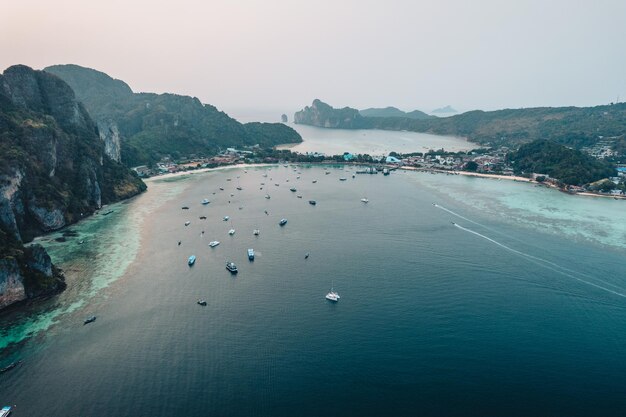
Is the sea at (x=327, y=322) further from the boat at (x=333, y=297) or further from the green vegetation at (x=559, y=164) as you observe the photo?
the green vegetation at (x=559, y=164)

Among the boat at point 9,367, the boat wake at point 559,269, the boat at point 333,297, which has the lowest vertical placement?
the boat wake at point 559,269

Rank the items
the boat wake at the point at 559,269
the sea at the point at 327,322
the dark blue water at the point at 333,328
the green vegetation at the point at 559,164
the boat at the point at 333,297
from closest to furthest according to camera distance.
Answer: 1. the dark blue water at the point at 333,328
2. the sea at the point at 327,322
3. the boat at the point at 333,297
4. the boat wake at the point at 559,269
5. the green vegetation at the point at 559,164

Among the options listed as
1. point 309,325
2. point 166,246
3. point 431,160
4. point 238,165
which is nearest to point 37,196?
point 166,246

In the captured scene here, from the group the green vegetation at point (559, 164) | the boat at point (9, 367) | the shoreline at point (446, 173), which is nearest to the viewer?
the boat at point (9, 367)

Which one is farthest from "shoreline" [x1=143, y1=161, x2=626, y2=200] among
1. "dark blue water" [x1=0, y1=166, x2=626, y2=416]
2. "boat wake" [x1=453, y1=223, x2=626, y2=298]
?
"boat wake" [x1=453, y1=223, x2=626, y2=298]

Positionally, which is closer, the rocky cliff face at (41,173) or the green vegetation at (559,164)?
the rocky cliff face at (41,173)

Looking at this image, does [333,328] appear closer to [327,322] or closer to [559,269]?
[327,322]

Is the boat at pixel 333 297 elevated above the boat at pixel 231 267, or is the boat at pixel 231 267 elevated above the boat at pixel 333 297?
the boat at pixel 231 267

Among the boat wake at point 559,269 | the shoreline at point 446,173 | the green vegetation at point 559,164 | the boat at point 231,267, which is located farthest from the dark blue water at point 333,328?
the green vegetation at point 559,164

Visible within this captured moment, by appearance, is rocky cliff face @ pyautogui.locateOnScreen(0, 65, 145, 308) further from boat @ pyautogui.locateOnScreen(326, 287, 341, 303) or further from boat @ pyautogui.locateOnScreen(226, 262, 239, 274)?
boat @ pyautogui.locateOnScreen(326, 287, 341, 303)
